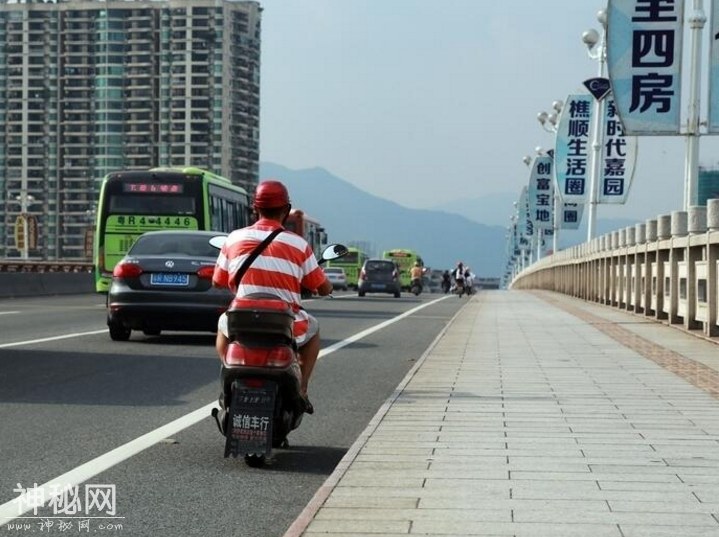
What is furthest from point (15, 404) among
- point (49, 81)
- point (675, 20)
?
point (49, 81)

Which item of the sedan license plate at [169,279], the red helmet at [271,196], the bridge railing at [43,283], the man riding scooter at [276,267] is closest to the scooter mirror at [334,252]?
the man riding scooter at [276,267]

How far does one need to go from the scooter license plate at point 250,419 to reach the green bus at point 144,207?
68.8 feet

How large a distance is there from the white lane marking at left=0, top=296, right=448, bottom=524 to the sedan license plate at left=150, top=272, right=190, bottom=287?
6.52 meters

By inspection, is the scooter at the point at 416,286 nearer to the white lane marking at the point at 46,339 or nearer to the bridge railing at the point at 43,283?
the bridge railing at the point at 43,283

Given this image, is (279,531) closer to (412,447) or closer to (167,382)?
(412,447)

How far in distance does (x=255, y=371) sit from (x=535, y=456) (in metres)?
1.53

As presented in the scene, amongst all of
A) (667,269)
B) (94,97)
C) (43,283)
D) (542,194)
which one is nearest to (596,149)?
(43,283)

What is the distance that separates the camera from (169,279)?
16.7m

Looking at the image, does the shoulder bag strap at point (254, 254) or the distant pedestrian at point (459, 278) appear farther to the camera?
the distant pedestrian at point (459, 278)

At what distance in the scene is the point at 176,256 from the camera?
55.7 ft

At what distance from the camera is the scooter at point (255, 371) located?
712 centimetres

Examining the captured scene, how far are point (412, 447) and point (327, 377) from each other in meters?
5.29

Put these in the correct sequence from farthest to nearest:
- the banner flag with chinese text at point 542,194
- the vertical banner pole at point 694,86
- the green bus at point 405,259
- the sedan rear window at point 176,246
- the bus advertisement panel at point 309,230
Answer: the green bus at point 405,259
the banner flag with chinese text at point 542,194
the bus advertisement panel at point 309,230
the vertical banner pole at point 694,86
the sedan rear window at point 176,246

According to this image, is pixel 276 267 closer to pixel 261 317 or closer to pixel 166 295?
pixel 261 317
